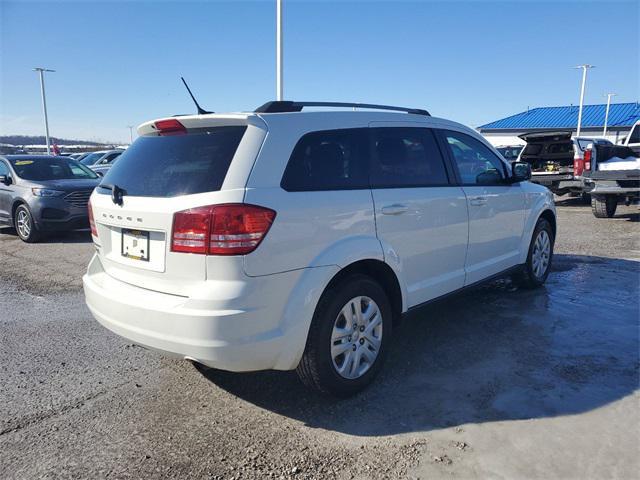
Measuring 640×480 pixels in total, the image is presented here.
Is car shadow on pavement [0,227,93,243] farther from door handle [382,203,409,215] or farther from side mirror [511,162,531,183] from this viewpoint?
side mirror [511,162,531,183]

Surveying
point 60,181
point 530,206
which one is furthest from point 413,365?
point 60,181

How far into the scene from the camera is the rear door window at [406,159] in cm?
347

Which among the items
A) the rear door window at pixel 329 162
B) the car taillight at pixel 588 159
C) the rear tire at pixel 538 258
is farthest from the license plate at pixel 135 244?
the car taillight at pixel 588 159

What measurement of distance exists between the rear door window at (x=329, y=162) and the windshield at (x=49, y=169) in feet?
27.7

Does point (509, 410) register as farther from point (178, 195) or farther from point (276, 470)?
point (178, 195)

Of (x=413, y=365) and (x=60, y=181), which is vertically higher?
(x=60, y=181)

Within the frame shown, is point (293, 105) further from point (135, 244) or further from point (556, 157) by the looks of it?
point (556, 157)

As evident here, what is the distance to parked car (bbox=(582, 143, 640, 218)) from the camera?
10195 millimetres

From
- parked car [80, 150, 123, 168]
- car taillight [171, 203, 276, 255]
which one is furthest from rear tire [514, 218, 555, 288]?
parked car [80, 150, 123, 168]

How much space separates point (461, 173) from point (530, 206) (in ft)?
4.84

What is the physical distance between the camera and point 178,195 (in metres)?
2.79

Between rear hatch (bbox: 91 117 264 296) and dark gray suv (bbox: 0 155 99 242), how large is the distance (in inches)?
246

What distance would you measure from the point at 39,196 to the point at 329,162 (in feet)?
25.3

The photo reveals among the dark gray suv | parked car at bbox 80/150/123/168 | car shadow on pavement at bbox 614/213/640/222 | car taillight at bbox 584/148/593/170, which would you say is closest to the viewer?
the dark gray suv
